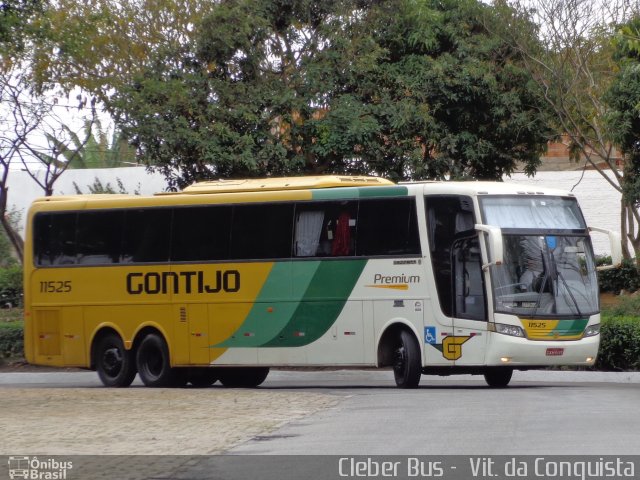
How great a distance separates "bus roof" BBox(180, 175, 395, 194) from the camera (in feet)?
67.7

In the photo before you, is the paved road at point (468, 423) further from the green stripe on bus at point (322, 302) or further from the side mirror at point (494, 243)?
the side mirror at point (494, 243)

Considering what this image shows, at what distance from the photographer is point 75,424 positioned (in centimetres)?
1407

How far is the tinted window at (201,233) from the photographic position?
21136 mm

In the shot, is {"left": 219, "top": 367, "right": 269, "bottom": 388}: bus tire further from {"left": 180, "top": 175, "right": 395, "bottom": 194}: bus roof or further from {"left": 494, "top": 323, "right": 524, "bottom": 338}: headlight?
{"left": 494, "top": 323, "right": 524, "bottom": 338}: headlight

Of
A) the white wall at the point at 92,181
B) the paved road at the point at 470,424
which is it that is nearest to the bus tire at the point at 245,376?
the paved road at the point at 470,424

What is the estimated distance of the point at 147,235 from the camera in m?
21.9

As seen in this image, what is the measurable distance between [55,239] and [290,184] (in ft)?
16.7

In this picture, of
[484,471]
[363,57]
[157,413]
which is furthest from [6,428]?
[363,57]

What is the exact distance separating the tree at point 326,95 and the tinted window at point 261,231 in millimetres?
5416

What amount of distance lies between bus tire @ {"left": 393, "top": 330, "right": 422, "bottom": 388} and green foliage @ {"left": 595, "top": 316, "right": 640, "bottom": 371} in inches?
211

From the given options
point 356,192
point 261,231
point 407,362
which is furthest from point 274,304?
point 407,362

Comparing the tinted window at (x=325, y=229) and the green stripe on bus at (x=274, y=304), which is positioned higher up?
the tinted window at (x=325, y=229)

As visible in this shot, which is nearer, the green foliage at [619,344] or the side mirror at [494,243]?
the side mirror at [494,243]

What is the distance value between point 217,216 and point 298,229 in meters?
1.72
